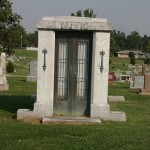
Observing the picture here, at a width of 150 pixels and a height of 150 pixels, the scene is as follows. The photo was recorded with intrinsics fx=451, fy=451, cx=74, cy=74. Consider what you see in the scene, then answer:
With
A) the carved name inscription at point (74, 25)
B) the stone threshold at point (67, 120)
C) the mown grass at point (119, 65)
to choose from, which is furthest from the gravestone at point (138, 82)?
the mown grass at point (119, 65)

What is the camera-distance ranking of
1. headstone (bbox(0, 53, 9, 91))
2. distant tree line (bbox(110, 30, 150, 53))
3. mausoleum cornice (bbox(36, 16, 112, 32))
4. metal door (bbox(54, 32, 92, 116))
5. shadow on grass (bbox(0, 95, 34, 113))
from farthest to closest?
1. distant tree line (bbox(110, 30, 150, 53))
2. headstone (bbox(0, 53, 9, 91))
3. shadow on grass (bbox(0, 95, 34, 113))
4. metal door (bbox(54, 32, 92, 116))
5. mausoleum cornice (bbox(36, 16, 112, 32))

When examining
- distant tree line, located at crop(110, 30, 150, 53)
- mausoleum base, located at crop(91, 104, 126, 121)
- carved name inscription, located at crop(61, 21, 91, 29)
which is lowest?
mausoleum base, located at crop(91, 104, 126, 121)

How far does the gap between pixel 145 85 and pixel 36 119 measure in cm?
1235

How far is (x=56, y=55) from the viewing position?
11578 mm

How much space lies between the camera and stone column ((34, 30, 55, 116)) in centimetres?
1123

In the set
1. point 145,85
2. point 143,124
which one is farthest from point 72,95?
point 145,85

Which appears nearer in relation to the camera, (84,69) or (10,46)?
(84,69)

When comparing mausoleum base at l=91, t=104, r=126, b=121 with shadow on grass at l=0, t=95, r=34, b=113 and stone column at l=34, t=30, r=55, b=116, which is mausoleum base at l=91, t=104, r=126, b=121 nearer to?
stone column at l=34, t=30, r=55, b=116

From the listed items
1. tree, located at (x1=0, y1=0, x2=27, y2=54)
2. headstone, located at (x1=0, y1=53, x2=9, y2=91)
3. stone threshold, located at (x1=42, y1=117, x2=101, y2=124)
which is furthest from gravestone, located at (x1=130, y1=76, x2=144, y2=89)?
tree, located at (x1=0, y1=0, x2=27, y2=54)

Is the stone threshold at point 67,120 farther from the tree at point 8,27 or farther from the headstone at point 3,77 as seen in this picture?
the tree at point 8,27

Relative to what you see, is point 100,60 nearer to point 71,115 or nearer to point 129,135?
point 71,115

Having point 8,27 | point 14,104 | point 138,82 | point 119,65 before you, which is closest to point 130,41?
point 119,65

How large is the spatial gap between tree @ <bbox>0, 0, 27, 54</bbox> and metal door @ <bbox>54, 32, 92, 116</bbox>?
90.7ft

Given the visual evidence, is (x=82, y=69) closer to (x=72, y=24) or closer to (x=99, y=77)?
(x=99, y=77)
